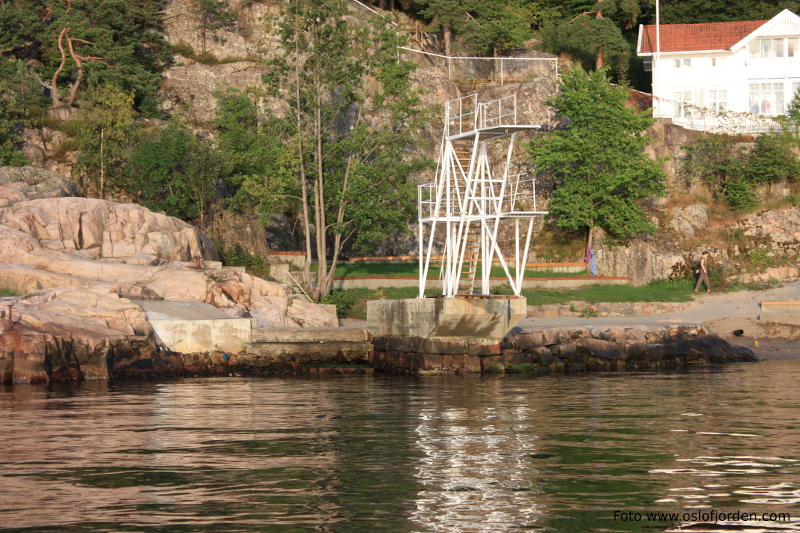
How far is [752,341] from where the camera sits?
36.0m

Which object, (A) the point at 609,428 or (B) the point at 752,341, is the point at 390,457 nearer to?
(A) the point at 609,428

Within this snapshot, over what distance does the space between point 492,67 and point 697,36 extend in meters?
14.9

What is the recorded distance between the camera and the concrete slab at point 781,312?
37094 mm

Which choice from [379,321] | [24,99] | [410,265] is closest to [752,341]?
[379,321]

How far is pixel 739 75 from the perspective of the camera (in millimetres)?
63656

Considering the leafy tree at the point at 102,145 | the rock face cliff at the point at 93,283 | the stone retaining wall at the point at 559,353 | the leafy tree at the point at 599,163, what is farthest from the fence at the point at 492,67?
the stone retaining wall at the point at 559,353

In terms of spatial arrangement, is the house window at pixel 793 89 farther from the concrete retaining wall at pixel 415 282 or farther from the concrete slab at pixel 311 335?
the concrete slab at pixel 311 335

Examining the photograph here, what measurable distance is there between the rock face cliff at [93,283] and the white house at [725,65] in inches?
1343

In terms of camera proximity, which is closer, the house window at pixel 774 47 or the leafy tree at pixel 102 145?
the leafy tree at pixel 102 145

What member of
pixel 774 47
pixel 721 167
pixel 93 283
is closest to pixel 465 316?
pixel 93 283

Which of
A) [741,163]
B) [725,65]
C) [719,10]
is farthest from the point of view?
[719,10]

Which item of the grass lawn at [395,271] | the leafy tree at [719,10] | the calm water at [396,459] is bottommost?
the calm water at [396,459]

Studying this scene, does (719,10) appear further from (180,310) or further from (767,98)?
(180,310)

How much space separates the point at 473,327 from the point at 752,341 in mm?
11498
